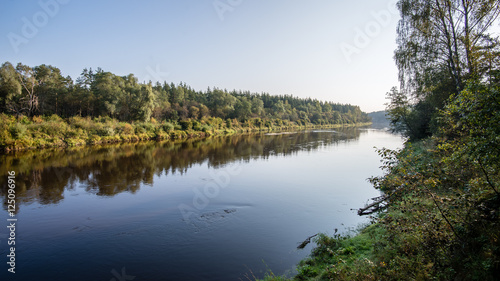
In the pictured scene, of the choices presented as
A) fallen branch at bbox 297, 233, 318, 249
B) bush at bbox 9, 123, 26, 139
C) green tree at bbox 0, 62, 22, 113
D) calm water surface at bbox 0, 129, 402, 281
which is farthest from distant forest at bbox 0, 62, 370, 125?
fallen branch at bbox 297, 233, 318, 249

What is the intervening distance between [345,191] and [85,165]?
22169 mm

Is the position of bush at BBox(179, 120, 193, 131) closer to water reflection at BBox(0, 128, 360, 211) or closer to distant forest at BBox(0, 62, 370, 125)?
distant forest at BBox(0, 62, 370, 125)

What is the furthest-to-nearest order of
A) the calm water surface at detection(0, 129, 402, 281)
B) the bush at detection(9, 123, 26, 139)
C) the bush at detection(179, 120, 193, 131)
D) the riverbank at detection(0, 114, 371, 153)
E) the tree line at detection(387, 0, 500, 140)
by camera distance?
the bush at detection(179, 120, 193, 131), the riverbank at detection(0, 114, 371, 153), the bush at detection(9, 123, 26, 139), the tree line at detection(387, 0, 500, 140), the calm water surface at detection(0, 129, 402, 281)

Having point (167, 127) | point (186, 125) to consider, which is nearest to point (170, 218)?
point (167, 127)

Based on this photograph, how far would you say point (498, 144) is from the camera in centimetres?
391

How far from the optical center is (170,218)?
36.8 feet

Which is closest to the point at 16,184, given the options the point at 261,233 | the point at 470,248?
the point at 261,233

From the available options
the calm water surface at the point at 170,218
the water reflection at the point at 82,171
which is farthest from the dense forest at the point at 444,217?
the water reflection at the point at 82,171

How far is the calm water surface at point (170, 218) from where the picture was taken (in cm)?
762

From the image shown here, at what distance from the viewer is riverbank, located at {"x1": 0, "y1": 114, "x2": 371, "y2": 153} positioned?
2948 cm

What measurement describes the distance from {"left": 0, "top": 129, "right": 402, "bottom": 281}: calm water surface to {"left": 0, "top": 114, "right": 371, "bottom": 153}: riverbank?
10.2m

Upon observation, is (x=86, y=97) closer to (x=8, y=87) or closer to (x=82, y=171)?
(x=8, y=87)

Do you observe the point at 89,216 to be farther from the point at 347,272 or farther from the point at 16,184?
the point at 347,272

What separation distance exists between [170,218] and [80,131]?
34.5 metres
